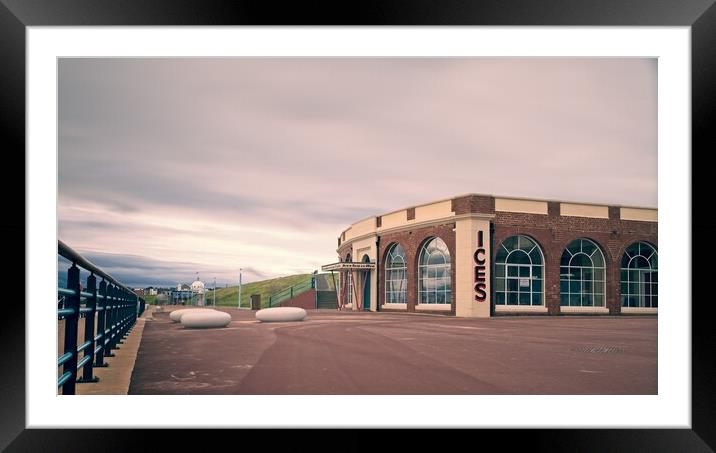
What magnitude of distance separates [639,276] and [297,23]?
33.8 meters

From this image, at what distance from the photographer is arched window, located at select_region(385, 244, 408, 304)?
35.5 meters

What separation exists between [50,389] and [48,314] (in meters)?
0.65

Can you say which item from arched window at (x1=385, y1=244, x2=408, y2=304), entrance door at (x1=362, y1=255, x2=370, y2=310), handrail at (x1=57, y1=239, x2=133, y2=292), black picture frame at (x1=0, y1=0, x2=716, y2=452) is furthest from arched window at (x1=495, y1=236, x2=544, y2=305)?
black picture frame at (x1=0, y1=0, x2=716, y2=452)

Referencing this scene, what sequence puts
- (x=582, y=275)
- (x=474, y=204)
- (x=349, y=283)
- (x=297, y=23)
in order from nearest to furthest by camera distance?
(x=297, y=23)
(x=474, y=204)
(x=582, y=275)
(x=349, y=283)

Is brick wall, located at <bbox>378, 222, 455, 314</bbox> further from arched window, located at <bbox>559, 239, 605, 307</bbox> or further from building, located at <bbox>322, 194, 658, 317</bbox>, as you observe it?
arched window, located at <bbox>559, 239, 605, 307</bbox>

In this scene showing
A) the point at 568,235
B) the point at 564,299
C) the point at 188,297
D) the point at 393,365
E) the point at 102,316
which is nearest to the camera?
the point at 102,316

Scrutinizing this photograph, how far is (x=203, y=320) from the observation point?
19922 mm

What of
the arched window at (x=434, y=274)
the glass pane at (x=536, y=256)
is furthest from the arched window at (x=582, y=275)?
A: the arched window at (x=434, y=274)

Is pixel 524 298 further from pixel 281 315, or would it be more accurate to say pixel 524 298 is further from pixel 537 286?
pixel 281 315

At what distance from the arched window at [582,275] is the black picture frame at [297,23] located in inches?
1109

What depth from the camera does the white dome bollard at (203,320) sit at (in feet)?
64.7

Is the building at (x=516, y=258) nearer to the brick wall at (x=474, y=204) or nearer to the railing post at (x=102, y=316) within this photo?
the brick wall at (x=474, y=204)

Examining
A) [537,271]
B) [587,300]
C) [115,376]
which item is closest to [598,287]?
[587,300]

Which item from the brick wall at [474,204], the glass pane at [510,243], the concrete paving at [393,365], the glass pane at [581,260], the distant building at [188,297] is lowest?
the distant building at [188,297]
